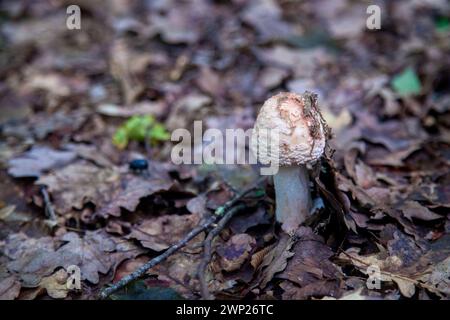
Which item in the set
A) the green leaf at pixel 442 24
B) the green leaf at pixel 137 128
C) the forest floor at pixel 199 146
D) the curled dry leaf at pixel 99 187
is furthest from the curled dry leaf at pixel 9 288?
the green leaf at pixel 442 24

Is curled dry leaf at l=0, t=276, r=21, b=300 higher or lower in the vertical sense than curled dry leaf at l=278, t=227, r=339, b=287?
lower

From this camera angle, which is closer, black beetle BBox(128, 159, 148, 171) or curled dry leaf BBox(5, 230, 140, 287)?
curled dry leaf BBox(5, 230, 140, 287)

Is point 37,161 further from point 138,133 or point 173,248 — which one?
point 173,248

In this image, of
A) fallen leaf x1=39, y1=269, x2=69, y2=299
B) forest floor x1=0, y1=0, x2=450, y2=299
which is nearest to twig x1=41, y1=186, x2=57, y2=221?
forest floor x1=0, y1=0, x2=450, y2=299

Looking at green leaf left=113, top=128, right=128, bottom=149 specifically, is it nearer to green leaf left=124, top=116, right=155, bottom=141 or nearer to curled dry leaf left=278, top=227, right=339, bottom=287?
green leaf left=124, top=116, right=155, bottom=141

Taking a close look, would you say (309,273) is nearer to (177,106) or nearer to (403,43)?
(177,106)

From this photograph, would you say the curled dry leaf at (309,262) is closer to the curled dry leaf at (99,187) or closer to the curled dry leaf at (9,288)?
the curled dry leaf at (99,187)
